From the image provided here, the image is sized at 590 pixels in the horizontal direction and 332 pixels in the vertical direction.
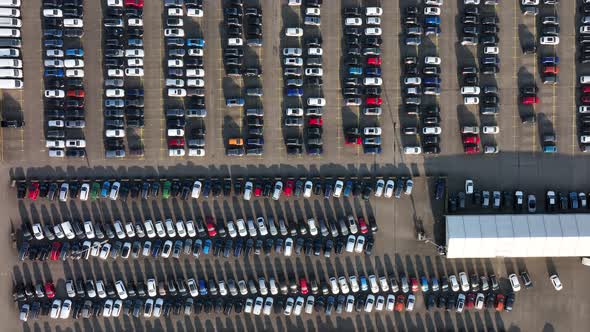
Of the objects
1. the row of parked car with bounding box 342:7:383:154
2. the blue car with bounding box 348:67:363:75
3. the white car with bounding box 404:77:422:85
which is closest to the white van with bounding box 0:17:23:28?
the row of parked car with bounding box 342:7:383:154

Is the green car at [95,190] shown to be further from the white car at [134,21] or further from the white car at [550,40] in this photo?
the white car at [550,40]

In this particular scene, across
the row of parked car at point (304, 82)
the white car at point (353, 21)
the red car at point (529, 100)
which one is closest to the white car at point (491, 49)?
the red car at point (529, 100)

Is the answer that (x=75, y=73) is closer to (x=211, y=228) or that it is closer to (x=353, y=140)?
(x=211, y=228)

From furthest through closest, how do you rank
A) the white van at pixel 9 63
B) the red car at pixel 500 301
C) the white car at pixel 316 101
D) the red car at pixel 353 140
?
the red car at pixel 500 301
the red car at pixel 353 140
the white car at pixel 316 101
the white van at pixel 9 63

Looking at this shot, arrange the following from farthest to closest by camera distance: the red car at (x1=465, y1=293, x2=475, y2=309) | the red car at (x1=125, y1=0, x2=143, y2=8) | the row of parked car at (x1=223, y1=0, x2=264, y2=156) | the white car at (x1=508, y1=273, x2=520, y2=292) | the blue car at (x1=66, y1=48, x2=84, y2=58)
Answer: the red car at (x1=465, y1=293, x2=475, y2=309) → the white car at (x1=508, y1=273, x2=520, y2=292) → the row of parked car at (x1=223, y1=0, x2=264, y2=156) → the red car at (x1=125, y1=0, x2=143, y2=8) → the blue car at (x1=66, y1=48, x2=84, y2=58)

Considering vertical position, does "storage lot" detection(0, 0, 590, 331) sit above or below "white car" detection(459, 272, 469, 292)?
above

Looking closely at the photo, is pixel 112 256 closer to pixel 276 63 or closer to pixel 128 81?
pixel 128 81

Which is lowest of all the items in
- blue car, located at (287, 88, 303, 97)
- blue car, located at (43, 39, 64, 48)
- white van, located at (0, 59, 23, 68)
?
Result: blue car, located at (287, 88, 303, 97)

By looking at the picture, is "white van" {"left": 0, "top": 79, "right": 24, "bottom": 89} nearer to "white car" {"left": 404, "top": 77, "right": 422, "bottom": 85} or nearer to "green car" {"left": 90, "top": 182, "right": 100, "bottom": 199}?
"green car" {"left": 90, "top": 182, "right": 100, "bottom": 199}
